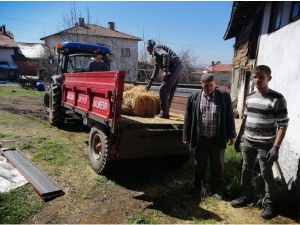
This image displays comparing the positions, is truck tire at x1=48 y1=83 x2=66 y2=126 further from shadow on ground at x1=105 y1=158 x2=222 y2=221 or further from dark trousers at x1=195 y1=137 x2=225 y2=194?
dark trousers at x1=195 y1=137 x2=225 y2=194

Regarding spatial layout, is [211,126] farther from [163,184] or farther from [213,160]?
[163,184]

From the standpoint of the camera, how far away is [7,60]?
3447 centimetres

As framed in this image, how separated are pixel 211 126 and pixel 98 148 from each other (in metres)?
1.97

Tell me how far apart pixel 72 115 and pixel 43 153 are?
4.05 metres

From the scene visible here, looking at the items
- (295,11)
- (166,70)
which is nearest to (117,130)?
(166,70)

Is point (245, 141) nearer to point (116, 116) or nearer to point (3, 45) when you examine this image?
point (116, 116)

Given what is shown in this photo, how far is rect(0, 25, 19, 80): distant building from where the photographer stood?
109 ft

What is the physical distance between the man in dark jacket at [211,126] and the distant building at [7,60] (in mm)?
36311

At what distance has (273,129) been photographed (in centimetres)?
295

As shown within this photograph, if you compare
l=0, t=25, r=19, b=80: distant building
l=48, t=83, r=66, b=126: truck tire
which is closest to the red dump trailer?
l=48, t=83, r=66, b=126: truck tire

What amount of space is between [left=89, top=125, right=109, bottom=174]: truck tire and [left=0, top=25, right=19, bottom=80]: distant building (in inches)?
1370

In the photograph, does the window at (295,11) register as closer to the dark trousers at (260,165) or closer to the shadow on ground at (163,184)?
the dark trousers at (260,165)

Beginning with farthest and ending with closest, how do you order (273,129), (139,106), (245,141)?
1. (139,106)
2. (245,141)
3. (273,129)

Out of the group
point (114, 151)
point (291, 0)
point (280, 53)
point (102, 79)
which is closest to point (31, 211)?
point (114, 151)
